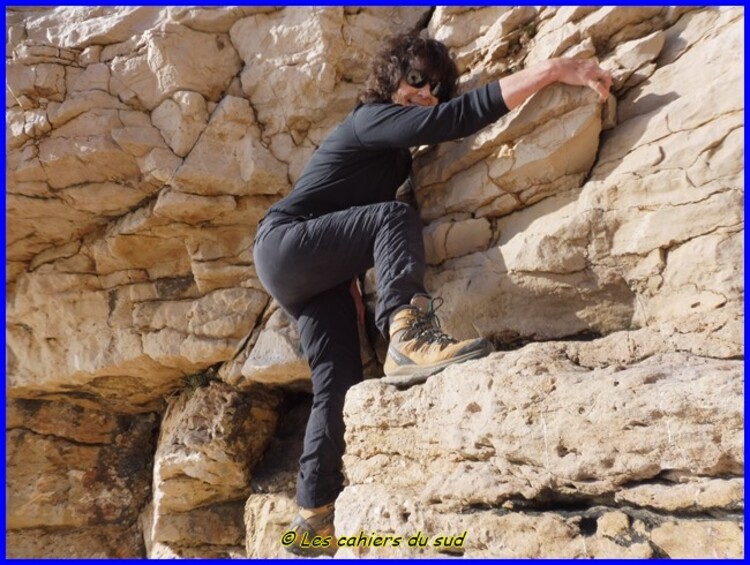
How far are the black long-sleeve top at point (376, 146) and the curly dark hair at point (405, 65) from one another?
0.21 metres

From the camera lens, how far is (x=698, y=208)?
2.93m

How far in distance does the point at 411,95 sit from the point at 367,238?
96cm

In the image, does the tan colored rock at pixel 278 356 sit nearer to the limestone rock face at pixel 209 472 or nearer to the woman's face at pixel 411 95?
the limestone rock face at pixel 209 472

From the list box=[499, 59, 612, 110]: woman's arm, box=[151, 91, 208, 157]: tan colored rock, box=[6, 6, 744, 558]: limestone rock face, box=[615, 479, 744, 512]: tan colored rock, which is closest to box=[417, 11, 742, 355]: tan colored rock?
box=[6, 6, 744, 558]: limestone rock face

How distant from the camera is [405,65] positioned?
3762 mm

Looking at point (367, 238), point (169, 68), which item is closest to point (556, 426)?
point (367, 238)

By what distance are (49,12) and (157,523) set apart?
3.61 meters

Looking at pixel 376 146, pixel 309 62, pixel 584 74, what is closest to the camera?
pixel 584 74

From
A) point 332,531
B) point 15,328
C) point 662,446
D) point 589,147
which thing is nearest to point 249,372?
point 332,531

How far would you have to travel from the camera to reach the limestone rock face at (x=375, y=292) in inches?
94.0

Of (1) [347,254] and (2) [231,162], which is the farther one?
(2) [231,162]

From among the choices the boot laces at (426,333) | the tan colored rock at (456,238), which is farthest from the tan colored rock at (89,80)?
the boot laces at (426,333)

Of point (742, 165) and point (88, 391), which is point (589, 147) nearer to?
point (742, 165)

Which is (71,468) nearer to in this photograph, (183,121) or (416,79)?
(183,121)
